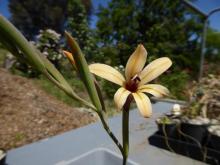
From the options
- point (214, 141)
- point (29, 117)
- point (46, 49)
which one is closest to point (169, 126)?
point (214, 141)

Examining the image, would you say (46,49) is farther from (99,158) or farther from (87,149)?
(99,158)

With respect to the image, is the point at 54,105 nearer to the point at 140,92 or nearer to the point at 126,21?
the point at 126,21

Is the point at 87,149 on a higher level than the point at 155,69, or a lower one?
lower

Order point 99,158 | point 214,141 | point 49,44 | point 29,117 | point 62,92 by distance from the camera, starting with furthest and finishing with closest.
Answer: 1. point 49,44
2. point 62,92
3. point 29,117
4. point 214,141
5. point 99,158

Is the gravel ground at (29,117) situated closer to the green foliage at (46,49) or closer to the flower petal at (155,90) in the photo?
the green foliage at (46,49)

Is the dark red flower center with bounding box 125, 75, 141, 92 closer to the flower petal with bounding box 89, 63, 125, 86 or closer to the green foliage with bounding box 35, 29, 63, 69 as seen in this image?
the flower petal with bounding box 89, 63, 125, 86

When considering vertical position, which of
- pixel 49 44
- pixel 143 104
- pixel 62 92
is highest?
pixel 49 44

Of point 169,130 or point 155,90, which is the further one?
point 169,130

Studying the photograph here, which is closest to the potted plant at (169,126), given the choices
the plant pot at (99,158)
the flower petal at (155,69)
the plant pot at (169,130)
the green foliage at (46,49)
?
the plant pot at (169,130)
